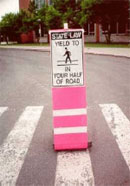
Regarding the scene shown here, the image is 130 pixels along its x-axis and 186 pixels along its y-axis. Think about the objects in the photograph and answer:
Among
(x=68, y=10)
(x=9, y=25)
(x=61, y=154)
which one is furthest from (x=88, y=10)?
(x=61, y=154)

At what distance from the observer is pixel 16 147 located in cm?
496

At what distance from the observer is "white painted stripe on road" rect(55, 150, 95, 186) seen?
372 cm

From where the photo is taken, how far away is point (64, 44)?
455cm

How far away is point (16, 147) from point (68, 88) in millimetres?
1239

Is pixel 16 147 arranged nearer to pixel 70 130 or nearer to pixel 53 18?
pixel 70 130

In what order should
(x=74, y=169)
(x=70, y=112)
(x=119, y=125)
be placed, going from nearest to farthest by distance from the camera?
(x=74, y=169), (x=70, y=112), (x=119, y=125)

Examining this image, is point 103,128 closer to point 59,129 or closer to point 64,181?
point 59,129

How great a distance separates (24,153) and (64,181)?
3.70ft

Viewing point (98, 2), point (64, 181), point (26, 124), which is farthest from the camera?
point (98, 2)

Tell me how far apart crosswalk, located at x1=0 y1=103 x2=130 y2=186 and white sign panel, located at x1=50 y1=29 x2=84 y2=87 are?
106cm

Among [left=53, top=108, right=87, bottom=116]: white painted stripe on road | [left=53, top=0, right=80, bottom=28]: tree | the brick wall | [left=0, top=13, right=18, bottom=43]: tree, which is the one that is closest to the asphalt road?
[left=53, top=108, right=87, bottom=116]: white painted stripe on road

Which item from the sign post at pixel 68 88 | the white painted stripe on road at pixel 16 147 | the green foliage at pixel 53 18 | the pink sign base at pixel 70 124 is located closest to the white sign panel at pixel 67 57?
the sign post at pixel 68 88

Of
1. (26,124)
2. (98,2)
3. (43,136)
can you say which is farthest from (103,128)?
(98,2)

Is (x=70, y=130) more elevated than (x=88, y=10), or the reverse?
(x=88, y=10)
